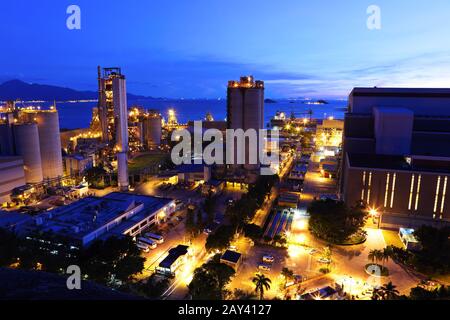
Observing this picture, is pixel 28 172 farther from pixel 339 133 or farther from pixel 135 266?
pixel 339 133

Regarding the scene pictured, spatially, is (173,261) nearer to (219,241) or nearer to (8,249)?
(219,241)

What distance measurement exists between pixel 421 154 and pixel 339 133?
105ft

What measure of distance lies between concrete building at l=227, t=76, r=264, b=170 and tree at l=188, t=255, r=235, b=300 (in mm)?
20636

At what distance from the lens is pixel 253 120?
33.9 metres

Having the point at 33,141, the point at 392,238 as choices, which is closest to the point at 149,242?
the point at 392,238

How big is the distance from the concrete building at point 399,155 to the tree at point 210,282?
44.0 ft

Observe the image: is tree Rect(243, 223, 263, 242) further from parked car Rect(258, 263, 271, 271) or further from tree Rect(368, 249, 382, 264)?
tree Rect(368, 249, 382, 264)

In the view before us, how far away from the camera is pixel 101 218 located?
64.3 ft

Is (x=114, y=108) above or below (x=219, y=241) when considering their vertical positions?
above

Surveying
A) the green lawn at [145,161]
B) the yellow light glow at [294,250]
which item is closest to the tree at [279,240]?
the yellow light glow at [294,250]

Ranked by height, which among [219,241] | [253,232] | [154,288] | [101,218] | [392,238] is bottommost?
[392,238]

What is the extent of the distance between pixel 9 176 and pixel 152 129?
963 inches

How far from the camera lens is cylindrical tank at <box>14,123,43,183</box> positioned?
28688mm
